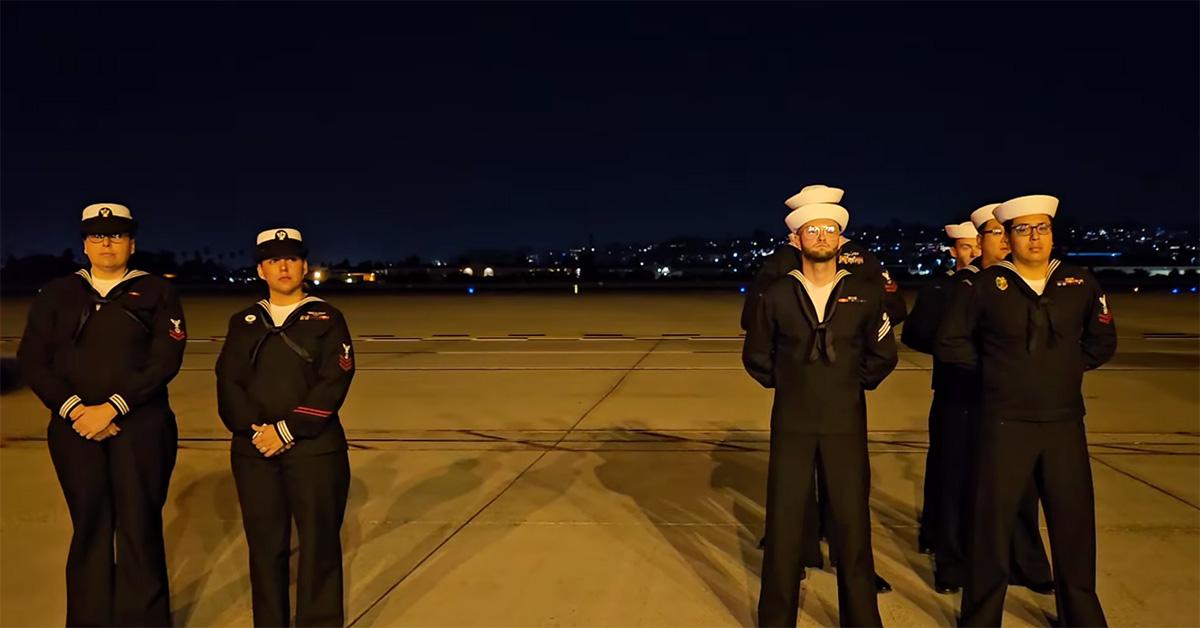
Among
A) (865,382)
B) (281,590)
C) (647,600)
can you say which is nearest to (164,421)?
(281,590)

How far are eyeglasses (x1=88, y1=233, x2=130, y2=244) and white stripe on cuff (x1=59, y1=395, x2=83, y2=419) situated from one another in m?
0.71

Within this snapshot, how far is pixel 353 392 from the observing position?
1177 centimetres

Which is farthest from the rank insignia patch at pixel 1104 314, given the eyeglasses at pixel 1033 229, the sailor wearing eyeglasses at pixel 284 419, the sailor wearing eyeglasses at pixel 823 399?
the sailor wearing eyeglasses at pixel 284 419

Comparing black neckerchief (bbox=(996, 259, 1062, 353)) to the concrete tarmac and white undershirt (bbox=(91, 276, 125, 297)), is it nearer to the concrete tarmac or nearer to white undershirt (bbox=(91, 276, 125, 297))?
the concrete tarmac

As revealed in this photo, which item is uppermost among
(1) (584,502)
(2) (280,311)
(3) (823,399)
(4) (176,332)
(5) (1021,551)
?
(2) (280,311)

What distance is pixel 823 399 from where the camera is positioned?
399 cm

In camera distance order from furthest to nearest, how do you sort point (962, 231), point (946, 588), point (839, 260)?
point (962, 231) < point (839, 260) < point (946, 588)

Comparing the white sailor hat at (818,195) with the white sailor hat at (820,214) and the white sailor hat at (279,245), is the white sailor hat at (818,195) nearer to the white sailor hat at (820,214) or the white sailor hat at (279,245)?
the white sailor hat at (820,214)

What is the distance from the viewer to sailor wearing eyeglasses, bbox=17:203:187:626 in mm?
3977

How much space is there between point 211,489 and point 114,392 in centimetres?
324

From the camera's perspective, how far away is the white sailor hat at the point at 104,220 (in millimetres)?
4051

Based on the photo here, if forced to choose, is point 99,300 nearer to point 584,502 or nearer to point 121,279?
point 121,279

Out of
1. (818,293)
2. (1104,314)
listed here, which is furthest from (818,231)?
(1104,314)

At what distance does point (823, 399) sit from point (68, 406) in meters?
3.33
